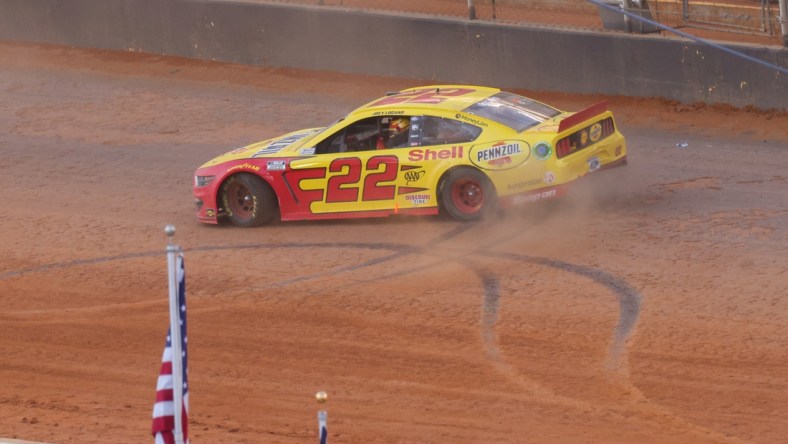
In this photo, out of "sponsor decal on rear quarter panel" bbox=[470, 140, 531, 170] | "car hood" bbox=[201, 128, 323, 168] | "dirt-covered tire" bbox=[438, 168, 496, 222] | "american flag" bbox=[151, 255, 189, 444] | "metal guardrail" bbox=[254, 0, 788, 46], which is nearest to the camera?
"american flag" bbox=[151, 255, 189, 444]

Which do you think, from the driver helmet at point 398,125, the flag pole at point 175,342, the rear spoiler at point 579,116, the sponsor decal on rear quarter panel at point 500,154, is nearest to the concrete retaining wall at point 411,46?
the rear spoiler at point 579,116

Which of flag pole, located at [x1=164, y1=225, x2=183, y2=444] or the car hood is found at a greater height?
the car hood

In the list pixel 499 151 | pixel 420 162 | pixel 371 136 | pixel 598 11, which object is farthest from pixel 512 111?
pixel 598 11

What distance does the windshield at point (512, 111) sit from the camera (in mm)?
13117

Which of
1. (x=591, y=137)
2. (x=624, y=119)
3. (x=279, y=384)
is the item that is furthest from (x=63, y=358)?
(x=624, y=119)

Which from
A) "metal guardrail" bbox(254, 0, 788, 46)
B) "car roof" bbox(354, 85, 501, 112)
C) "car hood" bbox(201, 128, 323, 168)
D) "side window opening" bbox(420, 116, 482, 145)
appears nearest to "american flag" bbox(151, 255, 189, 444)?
"side window opening" bbox(420, 116, 482, 145)

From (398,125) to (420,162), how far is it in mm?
509

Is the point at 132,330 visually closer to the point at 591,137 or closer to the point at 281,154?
the point at 281,154

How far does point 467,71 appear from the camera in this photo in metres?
19.2

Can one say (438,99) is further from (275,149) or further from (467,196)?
(275,149)

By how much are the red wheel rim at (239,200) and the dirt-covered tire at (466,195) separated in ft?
7.17

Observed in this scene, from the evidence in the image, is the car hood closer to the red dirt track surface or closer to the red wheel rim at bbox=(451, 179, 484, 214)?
the red dirt track surface

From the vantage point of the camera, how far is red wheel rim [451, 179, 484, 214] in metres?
13.1

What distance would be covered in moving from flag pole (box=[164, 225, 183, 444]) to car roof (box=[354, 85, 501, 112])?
6.90m
